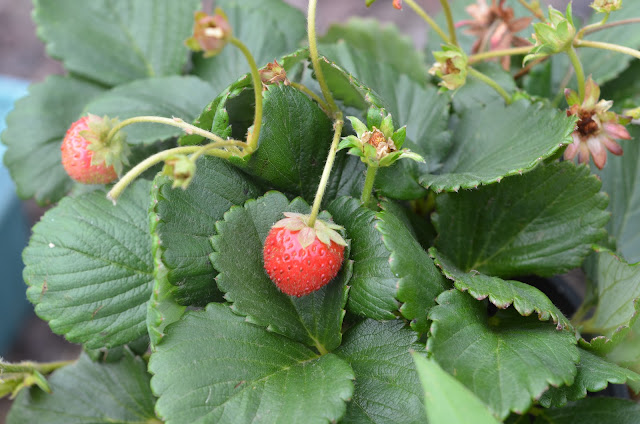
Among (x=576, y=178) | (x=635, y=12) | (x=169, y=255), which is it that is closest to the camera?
(x=169, y=255)

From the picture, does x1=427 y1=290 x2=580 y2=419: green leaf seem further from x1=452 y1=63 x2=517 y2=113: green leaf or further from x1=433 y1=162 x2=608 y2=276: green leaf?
x1=452 y1=63 x2=517 y2=113: green leaf

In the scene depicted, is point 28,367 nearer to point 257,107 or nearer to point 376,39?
point 257,107

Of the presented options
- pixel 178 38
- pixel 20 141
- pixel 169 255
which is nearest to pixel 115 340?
pixel 169 255

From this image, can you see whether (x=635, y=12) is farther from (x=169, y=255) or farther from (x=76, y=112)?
(x=76, y=112)

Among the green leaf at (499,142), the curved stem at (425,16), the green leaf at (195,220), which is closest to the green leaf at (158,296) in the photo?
the green leaf at (195,220)

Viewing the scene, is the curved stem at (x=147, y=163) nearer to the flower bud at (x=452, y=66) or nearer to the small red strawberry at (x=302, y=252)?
the small red strawberry at (x=302, y=252)

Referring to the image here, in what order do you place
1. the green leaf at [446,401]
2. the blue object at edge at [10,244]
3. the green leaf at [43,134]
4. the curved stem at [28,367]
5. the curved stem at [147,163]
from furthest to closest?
the blue object at edge at [10,244] → the green leaf at [43,134] → the curved stem at [28,367] → the curved stem at [147,163] → the green leaf at [446,401]

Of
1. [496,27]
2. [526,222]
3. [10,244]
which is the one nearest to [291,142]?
[526,222]

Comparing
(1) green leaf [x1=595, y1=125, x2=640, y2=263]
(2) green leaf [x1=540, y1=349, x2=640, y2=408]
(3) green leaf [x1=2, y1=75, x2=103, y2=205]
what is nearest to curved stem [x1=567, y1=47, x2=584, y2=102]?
(1) green leaf [x1=595, y1=125, x2=640, y2=263]
